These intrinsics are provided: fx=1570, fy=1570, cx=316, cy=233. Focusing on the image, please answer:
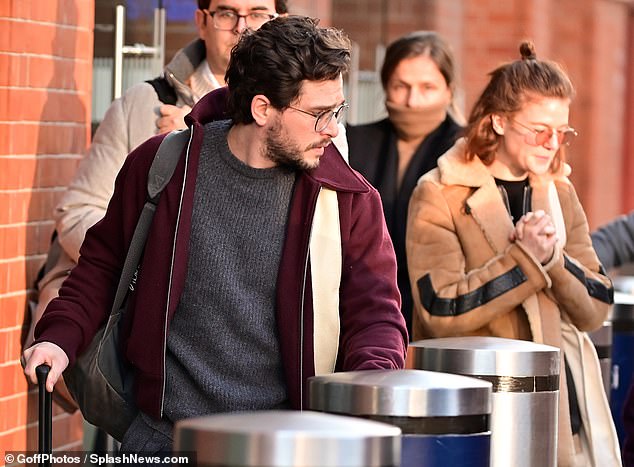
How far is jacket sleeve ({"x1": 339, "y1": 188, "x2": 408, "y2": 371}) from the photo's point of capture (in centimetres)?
442

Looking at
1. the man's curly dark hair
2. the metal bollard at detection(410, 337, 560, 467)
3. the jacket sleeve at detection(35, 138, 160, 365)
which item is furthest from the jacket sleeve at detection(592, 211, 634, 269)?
the jacket sleeve at detection(35, 138, 160, 365)

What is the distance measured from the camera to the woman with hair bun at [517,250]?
5609 millimetres

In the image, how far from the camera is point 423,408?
3805 mm

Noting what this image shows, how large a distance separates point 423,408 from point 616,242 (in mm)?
4502

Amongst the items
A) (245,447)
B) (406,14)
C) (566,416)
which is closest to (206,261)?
(245,447)

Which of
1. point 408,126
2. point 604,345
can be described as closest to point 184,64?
point 408,126

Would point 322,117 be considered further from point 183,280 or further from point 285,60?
point 183,280

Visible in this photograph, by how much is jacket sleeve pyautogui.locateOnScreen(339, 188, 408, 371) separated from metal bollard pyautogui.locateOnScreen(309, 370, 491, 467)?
A: 45cm

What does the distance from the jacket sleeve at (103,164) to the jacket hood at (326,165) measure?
972 mm

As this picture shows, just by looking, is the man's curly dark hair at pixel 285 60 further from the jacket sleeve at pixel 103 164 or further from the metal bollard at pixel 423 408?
the jacket sleeve at pixel 103 164

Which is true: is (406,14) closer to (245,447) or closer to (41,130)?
(41,130)

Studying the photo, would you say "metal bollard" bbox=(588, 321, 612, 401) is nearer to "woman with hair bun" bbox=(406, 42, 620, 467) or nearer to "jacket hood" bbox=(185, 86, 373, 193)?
"woman with hair bun" bbox=(406, 42, 620, 467)

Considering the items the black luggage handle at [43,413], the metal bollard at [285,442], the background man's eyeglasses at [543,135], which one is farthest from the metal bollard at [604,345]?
the metal bollard at [285,442]

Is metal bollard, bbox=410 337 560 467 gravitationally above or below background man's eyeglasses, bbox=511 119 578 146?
below
